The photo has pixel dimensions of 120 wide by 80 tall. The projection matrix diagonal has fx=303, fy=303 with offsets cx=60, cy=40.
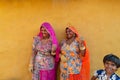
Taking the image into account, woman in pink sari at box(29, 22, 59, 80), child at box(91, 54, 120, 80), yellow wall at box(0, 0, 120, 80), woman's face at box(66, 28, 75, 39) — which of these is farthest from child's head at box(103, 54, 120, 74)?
yellow wall at box(0, 0, 120, 80)

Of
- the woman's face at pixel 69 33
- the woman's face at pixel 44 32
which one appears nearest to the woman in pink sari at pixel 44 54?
the woman's face at pixel 44 32

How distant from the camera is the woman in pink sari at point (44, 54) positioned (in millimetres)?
5723

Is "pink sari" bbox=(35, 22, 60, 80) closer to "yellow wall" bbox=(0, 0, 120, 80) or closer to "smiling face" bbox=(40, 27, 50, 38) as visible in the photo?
"smiling face" bbox=(40, 27, 50, 38)

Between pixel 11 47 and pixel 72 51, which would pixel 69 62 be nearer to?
pixel 72 51

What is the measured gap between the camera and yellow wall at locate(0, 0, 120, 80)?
19.5 feet

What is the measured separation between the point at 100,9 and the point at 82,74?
1.32m

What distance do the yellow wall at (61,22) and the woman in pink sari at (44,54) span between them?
302 mm

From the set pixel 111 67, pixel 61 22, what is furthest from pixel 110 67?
pixel 61 22

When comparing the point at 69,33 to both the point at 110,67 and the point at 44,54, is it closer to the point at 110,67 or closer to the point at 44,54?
the point at 44,54

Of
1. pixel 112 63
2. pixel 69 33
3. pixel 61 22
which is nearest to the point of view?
pixel 112 63

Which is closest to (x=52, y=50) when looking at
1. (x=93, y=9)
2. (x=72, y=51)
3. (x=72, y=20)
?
(x=72, y=51)

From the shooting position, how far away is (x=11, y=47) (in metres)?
6.14

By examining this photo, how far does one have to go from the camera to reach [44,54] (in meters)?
5.78

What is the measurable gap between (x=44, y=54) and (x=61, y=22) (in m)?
0.74
